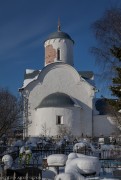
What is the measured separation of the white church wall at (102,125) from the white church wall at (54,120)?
2407 mm

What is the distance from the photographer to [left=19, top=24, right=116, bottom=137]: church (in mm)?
35531

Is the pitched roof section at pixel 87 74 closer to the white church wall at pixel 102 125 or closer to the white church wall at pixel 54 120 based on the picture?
the white church wall at pixel 102 125

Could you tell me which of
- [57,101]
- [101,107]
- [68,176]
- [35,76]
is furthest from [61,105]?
Result: [68,176]

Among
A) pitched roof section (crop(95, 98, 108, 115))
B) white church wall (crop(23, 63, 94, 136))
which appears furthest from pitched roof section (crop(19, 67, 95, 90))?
pitched roof section (crop(95, 98, 108, 115))

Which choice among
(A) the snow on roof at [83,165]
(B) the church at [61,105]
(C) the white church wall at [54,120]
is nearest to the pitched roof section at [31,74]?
(B) the church at [61,105]

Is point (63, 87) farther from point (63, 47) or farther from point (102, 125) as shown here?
point (102, 125)

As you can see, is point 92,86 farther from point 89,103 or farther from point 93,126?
point 93,126

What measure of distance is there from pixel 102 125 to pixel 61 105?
5.90m

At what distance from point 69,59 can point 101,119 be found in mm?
9399

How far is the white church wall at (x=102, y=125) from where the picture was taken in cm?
3731

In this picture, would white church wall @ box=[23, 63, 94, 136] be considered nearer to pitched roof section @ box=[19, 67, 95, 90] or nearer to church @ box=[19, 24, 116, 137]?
church @ box=[19, 24, 116, 137]

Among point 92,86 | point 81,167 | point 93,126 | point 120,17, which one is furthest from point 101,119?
point 81,167

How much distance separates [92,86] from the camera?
125 feet

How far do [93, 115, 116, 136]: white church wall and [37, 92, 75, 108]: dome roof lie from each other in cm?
401
